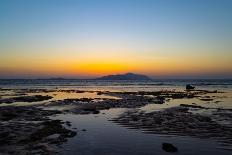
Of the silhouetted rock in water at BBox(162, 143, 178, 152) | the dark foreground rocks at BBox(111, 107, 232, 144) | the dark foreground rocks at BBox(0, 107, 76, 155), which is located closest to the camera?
the silhouetted rock in water at BBox(162, 143, 178, 152)

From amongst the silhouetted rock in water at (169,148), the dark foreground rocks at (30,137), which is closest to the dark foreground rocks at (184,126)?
the silhouetted rock in water at (169,148)

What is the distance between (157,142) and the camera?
15.0 meters

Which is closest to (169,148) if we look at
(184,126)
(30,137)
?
(184,126)

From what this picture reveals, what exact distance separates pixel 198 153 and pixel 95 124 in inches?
365

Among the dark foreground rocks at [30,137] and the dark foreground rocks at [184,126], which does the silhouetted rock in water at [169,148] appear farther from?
the dark foreground rocks at [30,137]

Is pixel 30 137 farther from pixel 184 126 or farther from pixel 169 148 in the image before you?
pixel 184 126

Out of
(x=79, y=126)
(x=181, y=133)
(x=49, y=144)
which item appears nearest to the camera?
(x=49, y=144)

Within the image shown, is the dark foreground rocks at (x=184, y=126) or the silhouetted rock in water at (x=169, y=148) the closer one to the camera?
the silhouetted rock in water at (x=169, y=148)

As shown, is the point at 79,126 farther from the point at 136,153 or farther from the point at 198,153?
the point at 198,153

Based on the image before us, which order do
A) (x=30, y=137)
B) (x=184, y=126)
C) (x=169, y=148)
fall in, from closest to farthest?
(x=169, y=148), (x=30, y=137), (x=184, y=126)

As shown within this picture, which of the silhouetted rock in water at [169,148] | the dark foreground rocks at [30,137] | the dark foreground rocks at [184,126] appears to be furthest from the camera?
the dark foreground rocks at [184,126]

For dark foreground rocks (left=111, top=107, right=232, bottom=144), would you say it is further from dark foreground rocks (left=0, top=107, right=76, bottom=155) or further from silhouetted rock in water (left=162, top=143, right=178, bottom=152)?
dark foreground rocks (left=0, top=107, right=76, bottom=155)

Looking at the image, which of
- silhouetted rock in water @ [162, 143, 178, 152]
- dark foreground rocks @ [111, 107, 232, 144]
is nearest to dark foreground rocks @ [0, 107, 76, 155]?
silhouetted rock in water @ [162, 143, 178, 152]

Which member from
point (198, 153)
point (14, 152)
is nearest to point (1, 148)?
point (14, 152)
